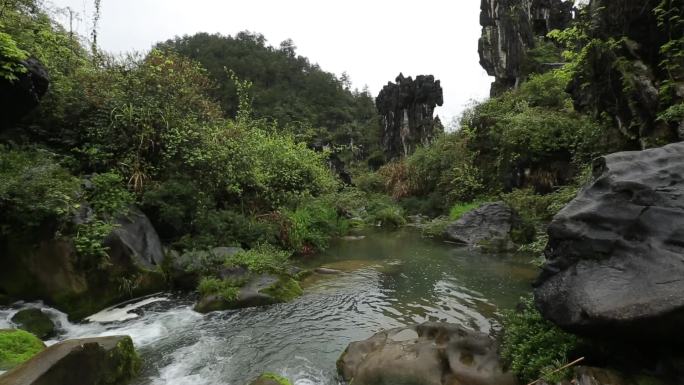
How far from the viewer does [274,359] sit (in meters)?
5.79

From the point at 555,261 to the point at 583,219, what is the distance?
546 millimetres

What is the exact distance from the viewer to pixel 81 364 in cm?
445

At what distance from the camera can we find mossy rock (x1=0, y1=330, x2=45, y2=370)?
4816 mm

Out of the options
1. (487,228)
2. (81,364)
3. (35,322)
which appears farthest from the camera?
(487,228)

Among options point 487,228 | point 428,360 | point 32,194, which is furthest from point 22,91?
point 487,228

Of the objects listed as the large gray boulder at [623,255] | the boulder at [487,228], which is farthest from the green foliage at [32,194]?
the boulder at [487,228]

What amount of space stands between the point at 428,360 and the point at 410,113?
38292mm

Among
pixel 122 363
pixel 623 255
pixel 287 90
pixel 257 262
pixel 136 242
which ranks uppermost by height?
pixel 287 90

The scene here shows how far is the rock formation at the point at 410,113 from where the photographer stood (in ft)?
133

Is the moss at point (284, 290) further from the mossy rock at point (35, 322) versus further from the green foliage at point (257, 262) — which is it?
the mossy rock at point (35, 322)

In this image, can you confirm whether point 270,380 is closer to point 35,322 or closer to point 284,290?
point 284,290

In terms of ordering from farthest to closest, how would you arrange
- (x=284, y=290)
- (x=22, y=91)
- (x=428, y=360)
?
(x=284, y=290) < (x=22, y=91) < (x=428, y=360)

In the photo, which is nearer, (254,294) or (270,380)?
(270,380)

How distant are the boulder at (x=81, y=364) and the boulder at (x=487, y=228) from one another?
10.5 meters
